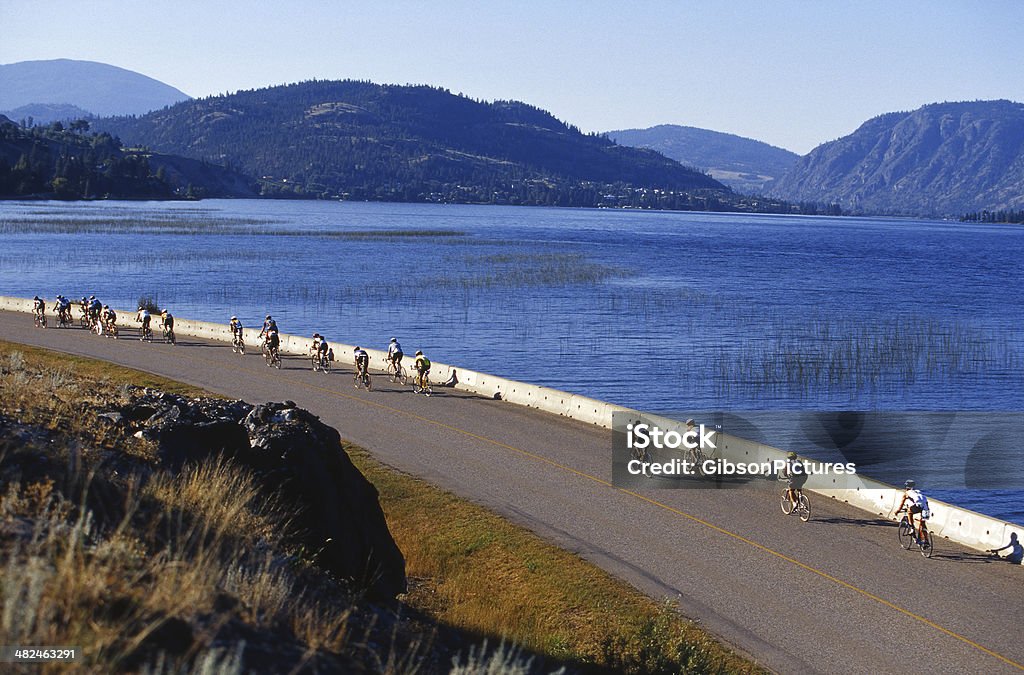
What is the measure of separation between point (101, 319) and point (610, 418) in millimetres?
30597

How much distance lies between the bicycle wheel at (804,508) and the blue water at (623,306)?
484 inches

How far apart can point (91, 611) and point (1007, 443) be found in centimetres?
4078

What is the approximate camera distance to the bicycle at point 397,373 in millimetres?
39094

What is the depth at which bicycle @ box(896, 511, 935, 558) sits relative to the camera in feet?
67.2

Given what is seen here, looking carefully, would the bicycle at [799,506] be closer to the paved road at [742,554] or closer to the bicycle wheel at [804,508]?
the bicycle wheel at [804,508]

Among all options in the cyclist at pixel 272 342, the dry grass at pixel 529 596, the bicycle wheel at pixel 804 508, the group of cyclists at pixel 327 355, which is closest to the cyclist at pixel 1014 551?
the bicycle wheel at pixel 804 508

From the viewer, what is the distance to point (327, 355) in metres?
41.7

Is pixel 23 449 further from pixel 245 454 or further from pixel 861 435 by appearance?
pixel 861 435

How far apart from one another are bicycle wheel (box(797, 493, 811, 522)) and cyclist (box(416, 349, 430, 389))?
16692 mm

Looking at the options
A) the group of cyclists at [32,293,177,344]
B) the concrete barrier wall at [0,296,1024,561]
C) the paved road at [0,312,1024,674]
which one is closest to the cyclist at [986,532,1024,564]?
the concrete barrier wall at [0,296,1024,561]

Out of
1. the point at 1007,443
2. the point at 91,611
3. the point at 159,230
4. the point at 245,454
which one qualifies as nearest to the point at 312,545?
the point at 245,454

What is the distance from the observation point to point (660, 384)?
50125 mm

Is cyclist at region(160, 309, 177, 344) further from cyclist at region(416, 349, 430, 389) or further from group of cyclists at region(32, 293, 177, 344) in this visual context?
cyclist at region(416, 349, 430, 389)

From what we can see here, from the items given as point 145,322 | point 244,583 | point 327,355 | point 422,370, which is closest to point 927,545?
point 244,583
